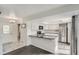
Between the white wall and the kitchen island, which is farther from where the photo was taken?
the kitchen island

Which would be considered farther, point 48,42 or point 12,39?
point 48,42

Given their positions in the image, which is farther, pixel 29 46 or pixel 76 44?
pixel 76 44

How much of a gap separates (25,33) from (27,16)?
551 mm

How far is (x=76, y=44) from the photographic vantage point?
8.36ft

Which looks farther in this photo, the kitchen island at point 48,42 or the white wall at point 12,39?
the kitchen island at point 48,42

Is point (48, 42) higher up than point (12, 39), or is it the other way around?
point (12, 39)

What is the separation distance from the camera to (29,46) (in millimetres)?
2297
